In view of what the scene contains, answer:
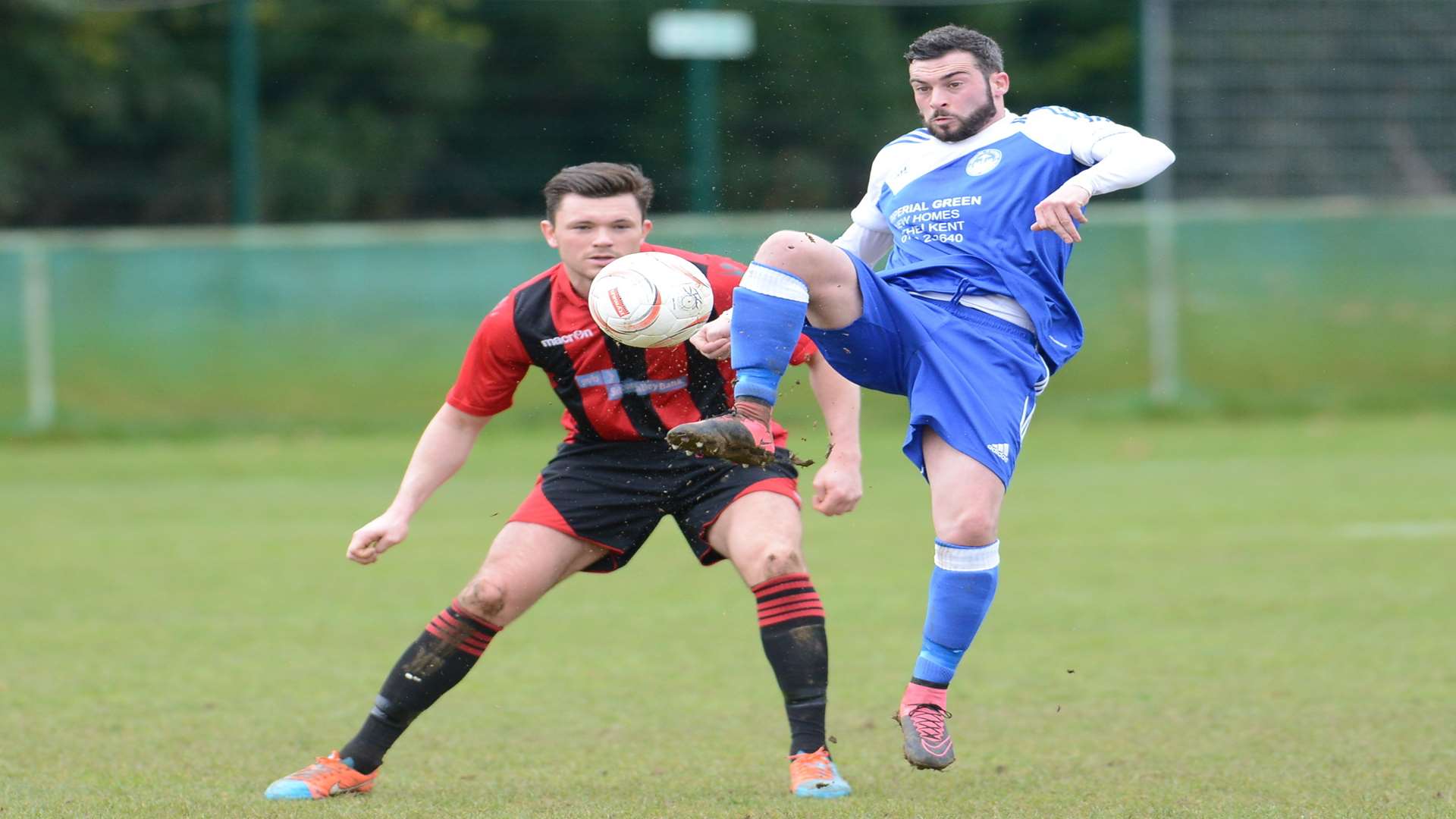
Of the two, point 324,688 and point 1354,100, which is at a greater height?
point 1354,100

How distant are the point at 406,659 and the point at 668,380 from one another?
113cm

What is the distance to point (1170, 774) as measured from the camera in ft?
17.3

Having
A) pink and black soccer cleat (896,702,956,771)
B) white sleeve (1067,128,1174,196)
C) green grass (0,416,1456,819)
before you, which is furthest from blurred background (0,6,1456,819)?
white sleeve (1067,128,1174,196)

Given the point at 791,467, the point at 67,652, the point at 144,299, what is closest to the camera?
the point at 791,467

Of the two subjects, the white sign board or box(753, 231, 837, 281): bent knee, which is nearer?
box(753, 231, 837, 281): bent knee

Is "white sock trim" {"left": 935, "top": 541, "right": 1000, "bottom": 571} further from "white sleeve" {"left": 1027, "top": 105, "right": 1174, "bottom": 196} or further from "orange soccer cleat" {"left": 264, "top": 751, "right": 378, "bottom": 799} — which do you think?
"orange soccer cleat" {"left": 264, "top": 751, "right": 378, "bottom": 799}

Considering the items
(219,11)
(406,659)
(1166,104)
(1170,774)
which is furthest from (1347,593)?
(219,11)

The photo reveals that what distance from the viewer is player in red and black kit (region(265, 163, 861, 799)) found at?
203 inches

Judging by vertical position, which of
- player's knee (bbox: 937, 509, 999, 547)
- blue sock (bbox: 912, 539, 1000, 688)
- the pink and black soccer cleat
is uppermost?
player's knee (bbox: 937, 509, 999, 547)

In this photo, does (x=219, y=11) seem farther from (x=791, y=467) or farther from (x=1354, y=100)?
(x=791, y=467)

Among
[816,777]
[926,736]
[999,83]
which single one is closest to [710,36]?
[999,83]

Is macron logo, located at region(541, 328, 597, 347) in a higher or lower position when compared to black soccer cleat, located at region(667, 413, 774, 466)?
higher

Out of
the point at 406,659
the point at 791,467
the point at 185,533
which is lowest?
the point at 185,533

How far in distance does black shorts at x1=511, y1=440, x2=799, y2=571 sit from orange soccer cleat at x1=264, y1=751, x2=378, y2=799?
34.2 inches
